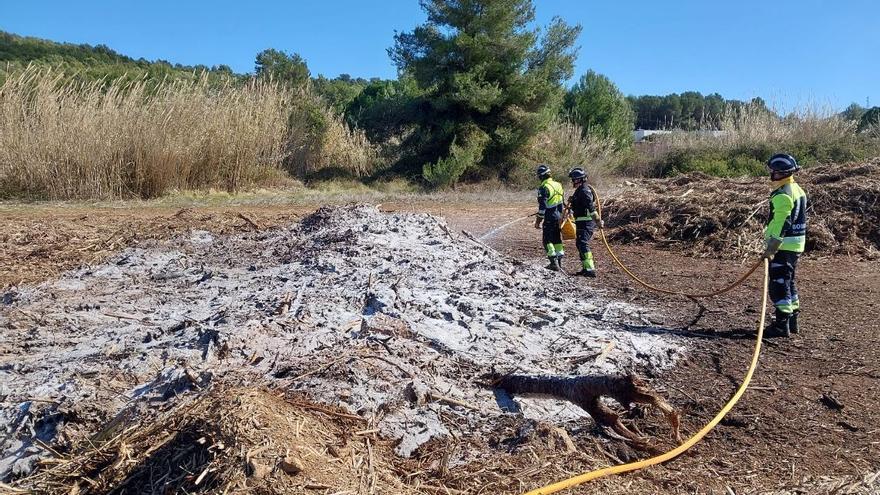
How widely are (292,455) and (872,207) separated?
34.6ft

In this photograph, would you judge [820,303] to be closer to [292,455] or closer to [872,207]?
[872,207]

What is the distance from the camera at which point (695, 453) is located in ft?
12.2

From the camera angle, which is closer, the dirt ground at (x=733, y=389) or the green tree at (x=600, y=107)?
the dirt ground at (x=733, y=389)

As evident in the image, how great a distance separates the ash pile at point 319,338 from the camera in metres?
3.85

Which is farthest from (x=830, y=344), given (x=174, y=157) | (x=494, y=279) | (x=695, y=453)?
(x=174, y=157)

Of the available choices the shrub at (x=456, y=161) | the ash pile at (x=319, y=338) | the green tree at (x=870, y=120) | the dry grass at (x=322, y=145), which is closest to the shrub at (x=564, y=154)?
the shrub at (x=456, y=161)

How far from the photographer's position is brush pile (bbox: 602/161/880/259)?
32.0 ft

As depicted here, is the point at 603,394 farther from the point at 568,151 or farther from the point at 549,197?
the point at 568,151

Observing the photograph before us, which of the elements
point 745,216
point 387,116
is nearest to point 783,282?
point 745,216

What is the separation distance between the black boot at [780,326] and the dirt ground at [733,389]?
142 millimetres

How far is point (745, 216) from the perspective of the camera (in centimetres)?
1025

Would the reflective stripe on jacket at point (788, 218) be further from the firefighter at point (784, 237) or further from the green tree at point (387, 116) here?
the green tree at point (387, 116)

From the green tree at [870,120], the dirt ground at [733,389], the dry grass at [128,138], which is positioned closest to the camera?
the dirt ground at [733,389]

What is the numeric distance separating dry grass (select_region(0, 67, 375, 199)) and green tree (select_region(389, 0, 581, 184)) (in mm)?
4763
